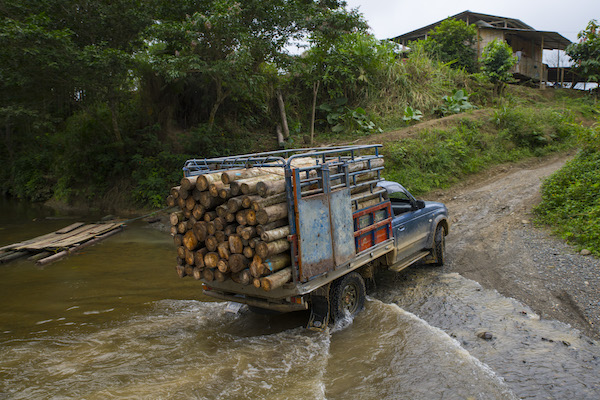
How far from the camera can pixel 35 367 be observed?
4809mm

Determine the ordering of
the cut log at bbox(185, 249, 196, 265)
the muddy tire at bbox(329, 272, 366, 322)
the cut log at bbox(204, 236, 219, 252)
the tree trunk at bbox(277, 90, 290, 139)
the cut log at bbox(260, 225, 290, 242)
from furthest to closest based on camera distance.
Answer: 1. the tree trunk at bbox(277, 90, 290, 139)
2. the muddy tire at bbox(329, 272, 366, 322)
3. the cut log at bbox(185, 249, 196, 265)
4. the cut log at bbox(204, 236, 219, 252)
5. the cut log at bbox(260, 225, 290, 242)

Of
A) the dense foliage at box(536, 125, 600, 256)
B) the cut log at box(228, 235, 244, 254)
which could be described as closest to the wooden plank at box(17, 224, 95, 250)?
the cut log at box(228, 235, 244, 254)

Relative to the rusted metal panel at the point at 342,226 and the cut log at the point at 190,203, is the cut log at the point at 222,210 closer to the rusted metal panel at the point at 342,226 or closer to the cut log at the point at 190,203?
the cut log at the point at 190,203

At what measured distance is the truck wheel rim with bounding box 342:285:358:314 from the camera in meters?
5.87

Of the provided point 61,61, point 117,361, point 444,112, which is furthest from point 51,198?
point 444,112

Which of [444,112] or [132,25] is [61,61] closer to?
[132,25]

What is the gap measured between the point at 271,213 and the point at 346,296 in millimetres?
1962

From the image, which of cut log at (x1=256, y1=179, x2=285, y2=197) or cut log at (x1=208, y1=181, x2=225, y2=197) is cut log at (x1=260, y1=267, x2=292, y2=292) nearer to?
cut log at (x1=256, y1=179, x2=285, y2=197)

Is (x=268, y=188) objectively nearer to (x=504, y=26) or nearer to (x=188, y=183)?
(x=188, y=183)

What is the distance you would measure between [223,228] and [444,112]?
16.1 meters

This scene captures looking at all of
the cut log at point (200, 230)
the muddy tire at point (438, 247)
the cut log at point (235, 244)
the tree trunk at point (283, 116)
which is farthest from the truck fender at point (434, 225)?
the tree trunk at point (283, 116)

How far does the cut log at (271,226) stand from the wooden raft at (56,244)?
714cm

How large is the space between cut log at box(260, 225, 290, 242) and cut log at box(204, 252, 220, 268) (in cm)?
80

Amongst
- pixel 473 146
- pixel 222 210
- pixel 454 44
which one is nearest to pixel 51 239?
pixel 222 210
